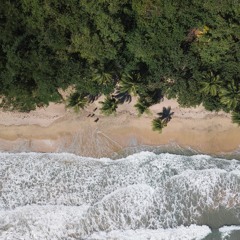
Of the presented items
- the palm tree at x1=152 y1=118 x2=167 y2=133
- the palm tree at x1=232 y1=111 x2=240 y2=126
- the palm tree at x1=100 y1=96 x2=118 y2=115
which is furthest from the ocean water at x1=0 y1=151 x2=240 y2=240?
the palm tree at x1=100 y1=96 x2=118 y2=115

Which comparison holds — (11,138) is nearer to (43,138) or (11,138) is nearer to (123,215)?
(43,138)

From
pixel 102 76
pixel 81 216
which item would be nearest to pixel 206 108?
pixel 102 76

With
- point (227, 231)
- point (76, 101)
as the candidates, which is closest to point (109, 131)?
point (76, 101)

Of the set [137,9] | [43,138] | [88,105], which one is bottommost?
[43,138]

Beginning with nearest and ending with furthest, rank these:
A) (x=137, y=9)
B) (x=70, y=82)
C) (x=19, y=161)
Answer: (x=137, y=9) < (x=70, y=82) < (x=19, y=161)

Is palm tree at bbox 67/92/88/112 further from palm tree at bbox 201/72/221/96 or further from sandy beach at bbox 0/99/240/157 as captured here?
palm tree at bbox 201/72/221/96

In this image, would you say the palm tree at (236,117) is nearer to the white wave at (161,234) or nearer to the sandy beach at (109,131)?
the sandy beach at (109,131)
